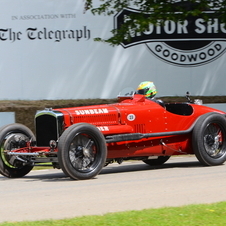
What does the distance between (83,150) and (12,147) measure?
143 centimetres

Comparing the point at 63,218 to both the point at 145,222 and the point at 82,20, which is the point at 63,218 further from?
the point at 82,20

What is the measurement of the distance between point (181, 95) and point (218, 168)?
8.18 meters

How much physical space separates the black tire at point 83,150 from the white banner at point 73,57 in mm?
8842

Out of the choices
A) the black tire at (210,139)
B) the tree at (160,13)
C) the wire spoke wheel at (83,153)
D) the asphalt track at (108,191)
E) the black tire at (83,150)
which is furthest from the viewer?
the tree at (160,13)

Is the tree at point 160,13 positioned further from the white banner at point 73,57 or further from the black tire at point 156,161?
the black tire at point 156,161

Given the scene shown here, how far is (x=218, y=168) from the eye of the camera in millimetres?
9875

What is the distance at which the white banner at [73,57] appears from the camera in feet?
57.5

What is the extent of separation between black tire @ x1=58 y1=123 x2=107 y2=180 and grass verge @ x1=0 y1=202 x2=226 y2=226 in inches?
108

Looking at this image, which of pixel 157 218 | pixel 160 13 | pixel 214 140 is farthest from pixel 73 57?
pixel 157 218

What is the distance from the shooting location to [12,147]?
9570 mm

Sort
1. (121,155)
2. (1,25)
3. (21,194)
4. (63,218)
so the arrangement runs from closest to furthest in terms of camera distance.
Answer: (63,218) → (21,194) → (121,155) → (1,25)

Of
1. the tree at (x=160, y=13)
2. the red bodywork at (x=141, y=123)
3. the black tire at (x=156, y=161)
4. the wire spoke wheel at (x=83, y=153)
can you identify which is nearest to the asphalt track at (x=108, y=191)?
the wire spoke wheel at (x=83, y=153)

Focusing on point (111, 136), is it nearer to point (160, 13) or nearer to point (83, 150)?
point (83, 150)

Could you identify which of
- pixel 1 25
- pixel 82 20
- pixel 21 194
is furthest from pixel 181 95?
pixel 21 194
